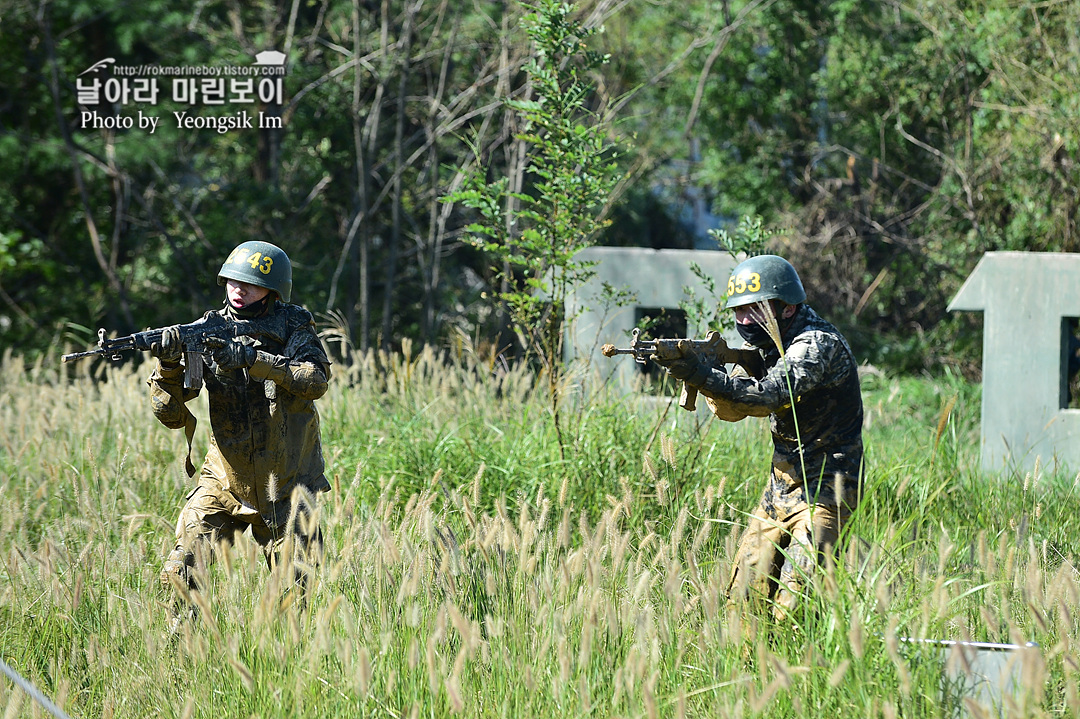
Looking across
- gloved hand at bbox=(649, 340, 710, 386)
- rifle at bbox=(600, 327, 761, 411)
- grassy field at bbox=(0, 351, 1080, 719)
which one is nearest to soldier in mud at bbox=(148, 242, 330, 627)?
grassy field at bbox=(0, 351, 1080, 719)

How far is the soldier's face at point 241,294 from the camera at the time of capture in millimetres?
4270

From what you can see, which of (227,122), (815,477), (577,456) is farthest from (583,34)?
(227,122)

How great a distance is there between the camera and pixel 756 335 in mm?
Result: 4105

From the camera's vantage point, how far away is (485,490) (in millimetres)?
5617

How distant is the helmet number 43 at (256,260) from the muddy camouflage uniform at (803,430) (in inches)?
69.0

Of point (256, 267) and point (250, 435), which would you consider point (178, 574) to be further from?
point (256, 267)

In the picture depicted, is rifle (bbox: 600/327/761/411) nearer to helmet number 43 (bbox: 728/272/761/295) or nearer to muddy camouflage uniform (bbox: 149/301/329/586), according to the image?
helmet number 43 (bbox: 728/272/761/295)

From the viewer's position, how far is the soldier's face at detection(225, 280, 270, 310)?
427cm

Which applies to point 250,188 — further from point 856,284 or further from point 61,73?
point 856,284

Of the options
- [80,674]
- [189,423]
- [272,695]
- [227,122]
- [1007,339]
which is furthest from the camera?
[227,122]

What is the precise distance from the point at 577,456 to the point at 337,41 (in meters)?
8.42

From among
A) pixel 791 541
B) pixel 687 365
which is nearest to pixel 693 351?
pixel 687 365

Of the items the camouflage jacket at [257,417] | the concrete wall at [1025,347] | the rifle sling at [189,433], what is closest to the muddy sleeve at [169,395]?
the camouflage jacket at [257,417]

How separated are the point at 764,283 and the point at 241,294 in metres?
→ 2.02
